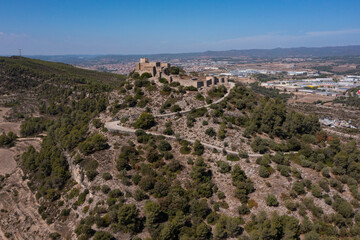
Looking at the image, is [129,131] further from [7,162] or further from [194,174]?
[7,162]

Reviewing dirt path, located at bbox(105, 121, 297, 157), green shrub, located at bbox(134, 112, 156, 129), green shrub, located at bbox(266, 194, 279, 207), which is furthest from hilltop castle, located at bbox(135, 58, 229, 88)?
green shrub, located at bbox(266, 194, 279, 207)

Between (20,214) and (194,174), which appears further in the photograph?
(20,214)

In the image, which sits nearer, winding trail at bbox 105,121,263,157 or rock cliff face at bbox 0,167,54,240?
rock cliff face at bbox 0,167,54,240

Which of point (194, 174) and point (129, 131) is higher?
point (129, 131)

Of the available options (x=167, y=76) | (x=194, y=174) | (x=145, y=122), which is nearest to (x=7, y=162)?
(x=145, y=122)

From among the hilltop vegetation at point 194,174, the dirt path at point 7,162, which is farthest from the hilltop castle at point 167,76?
the dirt path at point 7,162

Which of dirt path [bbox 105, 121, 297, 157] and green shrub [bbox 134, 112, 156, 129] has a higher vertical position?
green shrub [bbox 134, 112, 156, 129]

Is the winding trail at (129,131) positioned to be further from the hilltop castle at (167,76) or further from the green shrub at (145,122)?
the hilltop castle at (167,76)

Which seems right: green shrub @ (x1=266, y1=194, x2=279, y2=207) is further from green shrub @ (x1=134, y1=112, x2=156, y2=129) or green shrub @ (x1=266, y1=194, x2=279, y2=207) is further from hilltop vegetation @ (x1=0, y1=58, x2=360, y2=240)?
green shrub @ (x1=134, y1=112, x2=156, y2=129)

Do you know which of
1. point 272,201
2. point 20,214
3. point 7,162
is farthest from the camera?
point 7,162

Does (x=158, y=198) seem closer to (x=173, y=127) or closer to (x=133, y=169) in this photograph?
(x=133, y=169)
